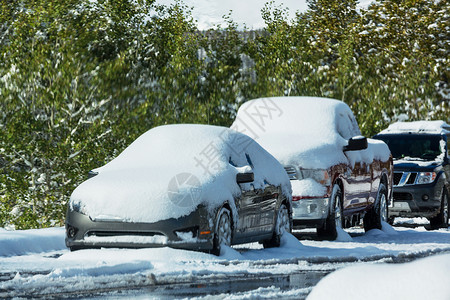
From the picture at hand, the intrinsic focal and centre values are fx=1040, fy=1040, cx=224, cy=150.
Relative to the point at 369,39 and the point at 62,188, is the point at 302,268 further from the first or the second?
the point at 369,39

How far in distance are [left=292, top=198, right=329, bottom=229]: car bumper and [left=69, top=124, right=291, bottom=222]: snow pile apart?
1222mm

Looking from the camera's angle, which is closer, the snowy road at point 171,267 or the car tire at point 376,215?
the snowy road at point 171,267

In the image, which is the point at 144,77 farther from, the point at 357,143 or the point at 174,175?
the point at 174,175

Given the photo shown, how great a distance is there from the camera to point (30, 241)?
42.0 ft

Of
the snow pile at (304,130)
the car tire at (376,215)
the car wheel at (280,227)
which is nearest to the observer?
the car wheel at (280,227)

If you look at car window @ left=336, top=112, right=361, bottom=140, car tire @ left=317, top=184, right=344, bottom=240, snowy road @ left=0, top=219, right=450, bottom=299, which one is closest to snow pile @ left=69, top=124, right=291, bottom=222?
snowy road @ left=0, top=219, right=450, bottom=299

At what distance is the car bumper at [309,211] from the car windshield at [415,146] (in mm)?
6500

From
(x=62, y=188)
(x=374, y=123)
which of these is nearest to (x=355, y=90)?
(x=374, y=123)

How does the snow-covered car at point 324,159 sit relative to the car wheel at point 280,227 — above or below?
above

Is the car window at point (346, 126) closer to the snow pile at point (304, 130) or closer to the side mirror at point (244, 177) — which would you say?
the snow pile at point (304, 130)

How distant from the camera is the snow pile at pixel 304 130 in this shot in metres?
15.6

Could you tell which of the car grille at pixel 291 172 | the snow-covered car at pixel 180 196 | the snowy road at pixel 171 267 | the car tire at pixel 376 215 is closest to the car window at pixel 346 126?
the car tire at pixel 376 215

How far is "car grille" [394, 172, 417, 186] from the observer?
20.5 meters

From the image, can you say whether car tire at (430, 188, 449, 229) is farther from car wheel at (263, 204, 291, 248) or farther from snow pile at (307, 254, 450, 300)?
snow pile at (307, 254, 450, 300)
